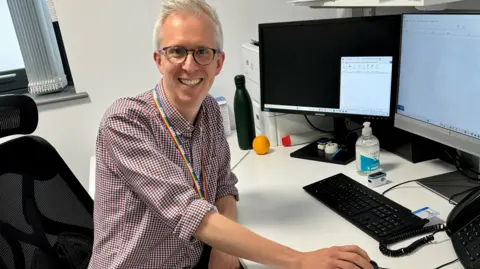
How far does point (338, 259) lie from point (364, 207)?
31cm

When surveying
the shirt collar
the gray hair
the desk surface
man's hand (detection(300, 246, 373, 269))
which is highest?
the gray hair

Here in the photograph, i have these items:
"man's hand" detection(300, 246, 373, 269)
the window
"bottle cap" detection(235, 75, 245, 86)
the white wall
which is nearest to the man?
"man's hand" detection(300, 246, 373, 269)

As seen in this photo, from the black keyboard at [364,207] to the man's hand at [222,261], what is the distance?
1.07 feet

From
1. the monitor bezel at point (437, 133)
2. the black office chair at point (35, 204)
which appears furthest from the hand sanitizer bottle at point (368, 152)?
the black office chair at point (35, 204)

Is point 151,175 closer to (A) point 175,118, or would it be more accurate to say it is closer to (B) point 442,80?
(A) point 175,118

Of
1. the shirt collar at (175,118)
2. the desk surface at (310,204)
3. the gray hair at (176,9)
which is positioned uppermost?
the gray hair at (176,9)

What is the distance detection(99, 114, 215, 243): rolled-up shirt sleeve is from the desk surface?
20 cm

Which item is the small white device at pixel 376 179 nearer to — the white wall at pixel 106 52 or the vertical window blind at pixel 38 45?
the white wall at pixel 106 52

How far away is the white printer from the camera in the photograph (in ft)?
6.09

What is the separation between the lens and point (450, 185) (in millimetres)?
1348

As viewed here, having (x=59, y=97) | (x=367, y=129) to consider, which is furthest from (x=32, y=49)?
(x=367, y=129)

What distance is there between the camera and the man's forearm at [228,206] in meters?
1.33

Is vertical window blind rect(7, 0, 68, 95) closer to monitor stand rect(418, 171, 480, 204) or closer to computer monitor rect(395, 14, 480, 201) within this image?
computer monitor rect(395, 14, 480, 201)

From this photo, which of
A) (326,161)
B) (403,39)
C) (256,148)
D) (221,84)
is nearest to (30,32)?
(221,84)
